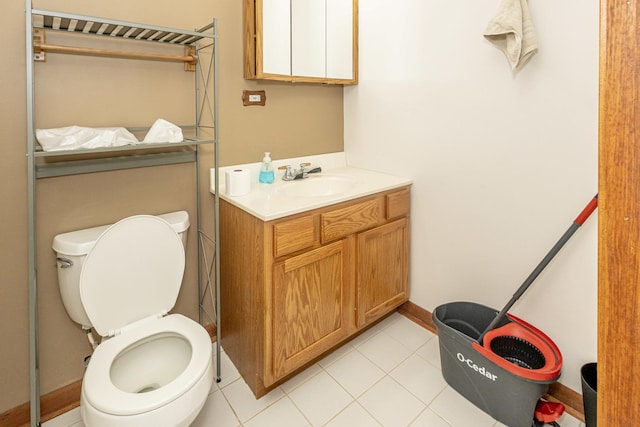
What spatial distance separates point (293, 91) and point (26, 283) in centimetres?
160

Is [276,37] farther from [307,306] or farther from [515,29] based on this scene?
[307,306]

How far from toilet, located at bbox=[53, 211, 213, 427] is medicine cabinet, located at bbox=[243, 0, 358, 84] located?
98 cm

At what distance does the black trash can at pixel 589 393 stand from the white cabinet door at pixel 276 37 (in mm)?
1941

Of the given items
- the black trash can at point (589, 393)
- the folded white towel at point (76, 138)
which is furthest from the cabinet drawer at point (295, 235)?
the black trash can at point (589, 393)

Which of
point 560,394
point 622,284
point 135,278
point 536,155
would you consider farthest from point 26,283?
point 560,394

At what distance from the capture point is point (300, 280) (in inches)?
64.7

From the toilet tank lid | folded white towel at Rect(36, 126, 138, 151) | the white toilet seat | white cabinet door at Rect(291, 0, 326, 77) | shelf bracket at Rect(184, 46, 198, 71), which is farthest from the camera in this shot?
white cabinet door at Rect(291, 0, 326, 77)

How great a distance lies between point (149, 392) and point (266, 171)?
1202 millimetres

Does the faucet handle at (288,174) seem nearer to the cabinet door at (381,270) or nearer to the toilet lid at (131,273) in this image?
the cabinet door at (381,270)

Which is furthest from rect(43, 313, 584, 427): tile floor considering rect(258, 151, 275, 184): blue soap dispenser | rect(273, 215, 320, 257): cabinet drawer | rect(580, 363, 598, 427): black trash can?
rect(258, 151, 275, 184): blue soap dispenser

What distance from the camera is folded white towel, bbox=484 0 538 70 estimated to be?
4.77 ft

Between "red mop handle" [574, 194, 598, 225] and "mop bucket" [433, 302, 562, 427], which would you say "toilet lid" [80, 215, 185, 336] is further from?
"red mop handle" [574, 194, 598, 225]

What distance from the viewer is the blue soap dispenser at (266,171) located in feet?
6.55

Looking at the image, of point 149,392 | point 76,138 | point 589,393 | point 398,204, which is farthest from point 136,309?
point 589,393
